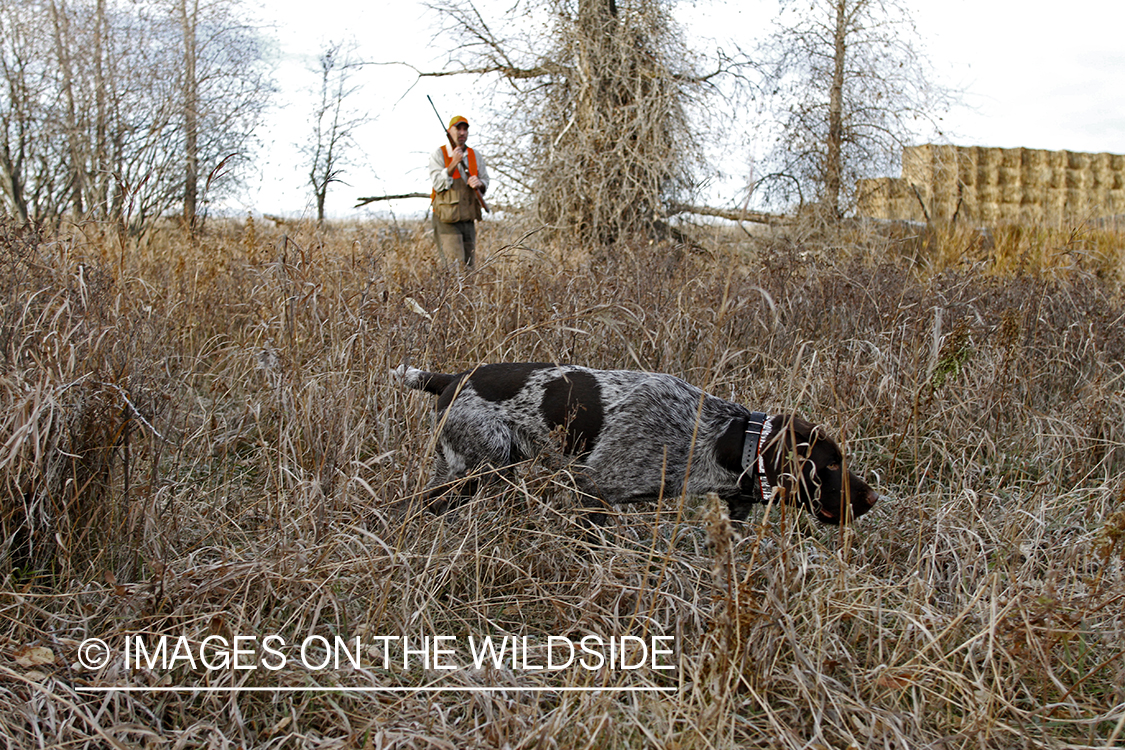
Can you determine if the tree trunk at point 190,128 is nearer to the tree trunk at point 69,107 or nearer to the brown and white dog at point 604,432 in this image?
the tree trunk at point 69,107

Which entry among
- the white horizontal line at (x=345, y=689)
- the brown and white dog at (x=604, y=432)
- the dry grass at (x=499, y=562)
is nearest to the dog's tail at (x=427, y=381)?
the brown and white dog at (x=604, y=432)

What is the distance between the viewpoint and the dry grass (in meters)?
1.99

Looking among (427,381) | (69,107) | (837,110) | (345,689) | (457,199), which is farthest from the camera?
(837,110)

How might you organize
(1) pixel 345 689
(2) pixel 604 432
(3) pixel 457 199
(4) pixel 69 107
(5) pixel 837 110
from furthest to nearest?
(5) pixel 837 110
(4) pixel 69 107
(3) pixel 457 199
(2) pixel 604 432
(1) pixel 345 689

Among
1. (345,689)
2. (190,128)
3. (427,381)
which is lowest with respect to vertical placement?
(345,689)

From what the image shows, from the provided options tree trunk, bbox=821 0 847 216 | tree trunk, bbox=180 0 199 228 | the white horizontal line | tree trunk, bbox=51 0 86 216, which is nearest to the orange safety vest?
tree trunk, bbox=180 0 199 228

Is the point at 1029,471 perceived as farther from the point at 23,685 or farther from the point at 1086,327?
the point at 23,685

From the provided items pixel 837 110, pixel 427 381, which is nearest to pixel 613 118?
pixel 837 110

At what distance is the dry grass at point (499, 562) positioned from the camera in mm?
1988

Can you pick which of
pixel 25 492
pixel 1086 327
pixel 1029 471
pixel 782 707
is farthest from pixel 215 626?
pixel 1086 327

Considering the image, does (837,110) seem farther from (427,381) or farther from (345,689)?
(345,689)

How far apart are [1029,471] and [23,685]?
4.33m

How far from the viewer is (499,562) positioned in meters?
2.69

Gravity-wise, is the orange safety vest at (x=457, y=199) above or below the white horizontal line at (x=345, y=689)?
above
